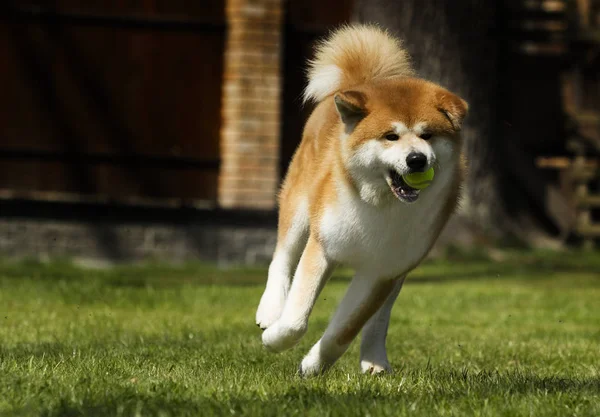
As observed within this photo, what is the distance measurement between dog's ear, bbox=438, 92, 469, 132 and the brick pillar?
23.5 feet

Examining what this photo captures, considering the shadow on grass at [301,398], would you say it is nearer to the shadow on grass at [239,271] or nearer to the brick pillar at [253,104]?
the shadow on grass at [239,271]

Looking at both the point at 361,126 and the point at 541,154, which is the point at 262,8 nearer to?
the point at 541,154

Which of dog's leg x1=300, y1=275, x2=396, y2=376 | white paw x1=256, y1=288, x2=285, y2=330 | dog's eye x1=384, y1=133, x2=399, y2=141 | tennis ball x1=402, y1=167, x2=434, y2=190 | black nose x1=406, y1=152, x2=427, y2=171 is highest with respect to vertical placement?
dog's eye x1=384, y1=133, x2=399, y2=141

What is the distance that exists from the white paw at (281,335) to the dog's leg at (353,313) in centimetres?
12

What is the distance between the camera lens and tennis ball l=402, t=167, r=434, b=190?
4.42 m

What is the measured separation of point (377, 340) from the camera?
5211mm

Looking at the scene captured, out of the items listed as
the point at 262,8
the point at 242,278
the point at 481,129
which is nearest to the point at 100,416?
the point at 242,278

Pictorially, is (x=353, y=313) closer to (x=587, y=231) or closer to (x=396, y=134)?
(x=396, y=134)

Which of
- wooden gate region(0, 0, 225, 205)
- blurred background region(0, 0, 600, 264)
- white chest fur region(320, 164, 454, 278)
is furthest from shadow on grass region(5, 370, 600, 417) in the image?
wooden gate region(0, 0, 225, 205)

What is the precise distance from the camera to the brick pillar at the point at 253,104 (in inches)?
460

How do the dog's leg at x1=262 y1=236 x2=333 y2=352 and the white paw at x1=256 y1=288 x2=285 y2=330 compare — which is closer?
the dog's leg at x1=262 y1=236 x2=333 y2=352

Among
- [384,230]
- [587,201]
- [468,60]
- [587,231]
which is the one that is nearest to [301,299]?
[384,230]

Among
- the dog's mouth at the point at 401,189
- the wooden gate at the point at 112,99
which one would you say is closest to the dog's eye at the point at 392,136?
the dog's mouth at the point at 401,189

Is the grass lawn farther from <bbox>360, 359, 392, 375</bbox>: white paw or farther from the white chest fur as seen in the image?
the white chest fur
